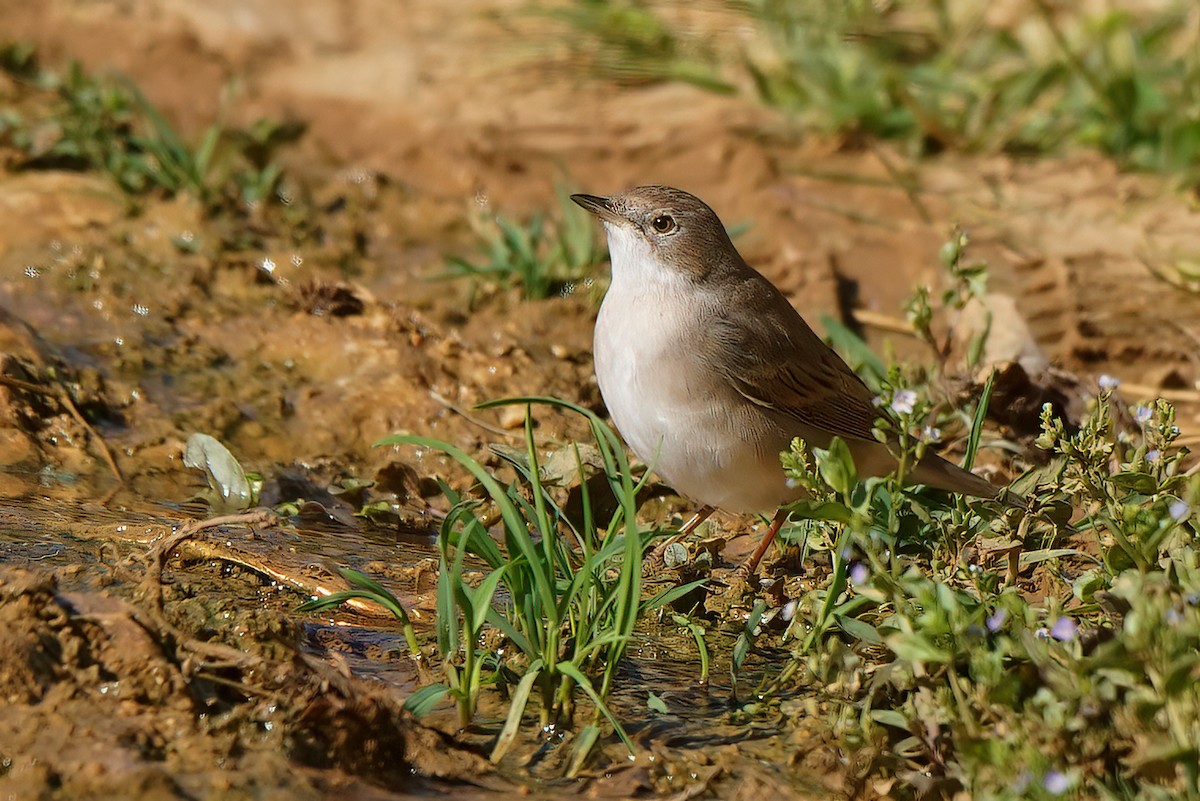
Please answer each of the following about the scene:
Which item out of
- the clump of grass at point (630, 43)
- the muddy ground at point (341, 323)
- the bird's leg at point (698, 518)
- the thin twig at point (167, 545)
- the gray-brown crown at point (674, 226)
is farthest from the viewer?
the clump of grass at point (630, 43)

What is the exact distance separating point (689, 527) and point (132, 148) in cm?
Answer: 394

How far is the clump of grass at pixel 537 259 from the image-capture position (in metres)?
6.68

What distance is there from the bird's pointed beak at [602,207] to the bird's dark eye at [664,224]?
15 centimetres

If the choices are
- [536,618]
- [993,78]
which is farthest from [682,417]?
[993,78]

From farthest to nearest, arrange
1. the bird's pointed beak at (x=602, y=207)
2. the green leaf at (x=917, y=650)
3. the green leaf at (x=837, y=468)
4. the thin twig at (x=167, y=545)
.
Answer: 1. the bird's pointed beak at (x=602, y=207)
2. the thin twig at (x=167, y=545)
3. the green leaf at (x=837, y=468)
4. the green leaf at (x=917, y=650)

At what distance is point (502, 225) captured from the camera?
22.6 ft

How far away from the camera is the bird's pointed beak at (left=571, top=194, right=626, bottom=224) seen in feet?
17.6

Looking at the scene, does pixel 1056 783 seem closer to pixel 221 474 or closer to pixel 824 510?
pixel 824 510

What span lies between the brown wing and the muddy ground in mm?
672

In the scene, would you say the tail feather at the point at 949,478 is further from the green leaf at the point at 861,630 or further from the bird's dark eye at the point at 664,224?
the bird's dark eye at the point at 664,224

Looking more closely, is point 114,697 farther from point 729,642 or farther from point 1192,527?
point 1192,527

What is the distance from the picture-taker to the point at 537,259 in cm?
678

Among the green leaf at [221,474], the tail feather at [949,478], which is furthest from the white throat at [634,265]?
the green leaf at [221,474]

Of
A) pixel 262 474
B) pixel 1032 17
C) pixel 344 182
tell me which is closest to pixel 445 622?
pixel 262 474
